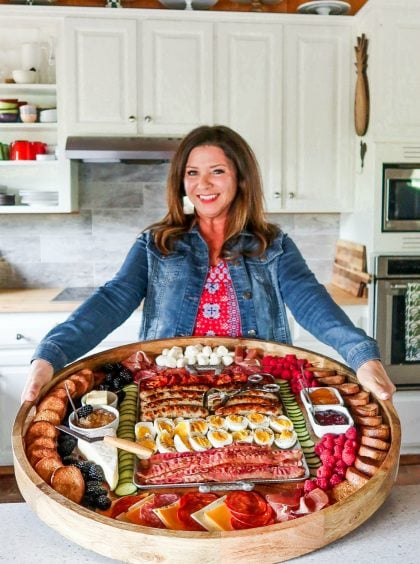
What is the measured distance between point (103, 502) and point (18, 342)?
2.35m

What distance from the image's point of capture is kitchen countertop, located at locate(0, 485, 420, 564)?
1.01 metres

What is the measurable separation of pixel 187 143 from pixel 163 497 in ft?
4.31

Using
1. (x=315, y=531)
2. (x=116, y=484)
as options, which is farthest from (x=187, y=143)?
(x=315, y=531)

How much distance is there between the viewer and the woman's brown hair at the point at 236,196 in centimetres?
209

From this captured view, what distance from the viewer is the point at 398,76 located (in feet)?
11.0

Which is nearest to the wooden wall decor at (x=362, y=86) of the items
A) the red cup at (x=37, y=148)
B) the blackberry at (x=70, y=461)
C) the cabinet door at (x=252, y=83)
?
the cabinet door at (x=252, y=83)

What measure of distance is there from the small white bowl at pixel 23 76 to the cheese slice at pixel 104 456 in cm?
275

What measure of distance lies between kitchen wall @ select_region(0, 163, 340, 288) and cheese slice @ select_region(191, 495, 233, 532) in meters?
3.02

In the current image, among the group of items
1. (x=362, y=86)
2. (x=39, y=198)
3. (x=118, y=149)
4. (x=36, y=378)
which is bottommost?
(x=36, y=378)

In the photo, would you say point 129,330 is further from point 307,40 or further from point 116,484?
point 116,484

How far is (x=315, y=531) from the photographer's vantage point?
1007 millimetres

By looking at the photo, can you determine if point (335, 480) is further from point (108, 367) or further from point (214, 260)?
point (214, 260)

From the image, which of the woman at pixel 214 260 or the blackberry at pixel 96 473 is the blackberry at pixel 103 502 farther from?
the woman at pixel 214 260

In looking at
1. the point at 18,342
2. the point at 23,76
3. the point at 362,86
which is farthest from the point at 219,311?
the point at 23,76
